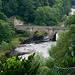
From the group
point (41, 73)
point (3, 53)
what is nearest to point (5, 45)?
point (3, 53)

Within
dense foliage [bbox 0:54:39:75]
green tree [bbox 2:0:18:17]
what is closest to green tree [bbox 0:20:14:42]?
dense foliage [bbox 0:54:39:75]

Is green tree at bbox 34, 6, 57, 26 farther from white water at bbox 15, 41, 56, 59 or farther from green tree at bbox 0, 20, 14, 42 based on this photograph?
green tree at bbox 0, 20, 14, 42

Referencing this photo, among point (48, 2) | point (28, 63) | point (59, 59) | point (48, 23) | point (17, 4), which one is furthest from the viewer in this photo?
point (48, 2)

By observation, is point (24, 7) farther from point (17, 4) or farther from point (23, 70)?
point (23, 70)

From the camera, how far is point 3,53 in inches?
1930

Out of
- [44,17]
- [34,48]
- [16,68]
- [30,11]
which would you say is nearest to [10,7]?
[30,11]

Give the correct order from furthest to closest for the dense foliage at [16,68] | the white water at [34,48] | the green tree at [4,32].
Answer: the green tree at [4,32]
the white water at [34,48]
the dense foliage at [16,68]

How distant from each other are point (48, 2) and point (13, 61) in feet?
282

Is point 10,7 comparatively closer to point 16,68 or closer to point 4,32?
point 4,32

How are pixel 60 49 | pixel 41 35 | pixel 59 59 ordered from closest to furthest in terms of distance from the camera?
1. pixel 59 59
2. pixel 60 49
3. pixel 41 35

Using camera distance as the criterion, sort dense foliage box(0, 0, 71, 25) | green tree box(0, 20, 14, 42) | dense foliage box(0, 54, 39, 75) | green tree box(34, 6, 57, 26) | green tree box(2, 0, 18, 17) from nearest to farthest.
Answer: dense foliage box(0, 54, 39, 75) < green tree box(0, 20, 14, 42) < green tree box(34, 6, 57, 26) < dense foliage box(0, 0, 71, 25) < green tree box(2, 0, 18, 17)

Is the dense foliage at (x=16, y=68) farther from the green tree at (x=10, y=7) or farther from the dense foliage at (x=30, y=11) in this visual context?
the green tree at (x=10, y=7)

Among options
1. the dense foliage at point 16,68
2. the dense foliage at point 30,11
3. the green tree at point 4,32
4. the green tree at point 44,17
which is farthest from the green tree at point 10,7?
Result: the dense foliage at point 16,68

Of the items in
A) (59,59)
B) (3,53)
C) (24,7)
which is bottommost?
(3,53)
